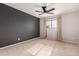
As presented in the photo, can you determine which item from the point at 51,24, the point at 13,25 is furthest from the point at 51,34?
the point at 13,25

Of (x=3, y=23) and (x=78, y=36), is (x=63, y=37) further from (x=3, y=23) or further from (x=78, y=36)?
(x=3, y=23)

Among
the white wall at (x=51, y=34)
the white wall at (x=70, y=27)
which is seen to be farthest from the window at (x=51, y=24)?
the white wall at (x=70, y=27)

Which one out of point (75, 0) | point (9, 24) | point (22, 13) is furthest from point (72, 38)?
point (75, 0)

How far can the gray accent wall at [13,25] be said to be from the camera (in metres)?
3.74

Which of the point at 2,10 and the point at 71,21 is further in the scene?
the point at 71,21

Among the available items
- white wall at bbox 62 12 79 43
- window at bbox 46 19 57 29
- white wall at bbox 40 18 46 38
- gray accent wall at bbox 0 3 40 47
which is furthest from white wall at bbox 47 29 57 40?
gray accent wall at bbox 0 3 40 47

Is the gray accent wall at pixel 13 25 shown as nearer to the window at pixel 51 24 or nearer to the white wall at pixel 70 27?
the window at pixel 51 24

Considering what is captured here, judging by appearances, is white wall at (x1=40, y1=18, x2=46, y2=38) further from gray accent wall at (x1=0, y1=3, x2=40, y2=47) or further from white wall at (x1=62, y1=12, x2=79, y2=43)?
white wall at (x1=62, y1=12, x2=79, y2=43)

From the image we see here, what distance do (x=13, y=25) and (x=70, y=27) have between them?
3.78m

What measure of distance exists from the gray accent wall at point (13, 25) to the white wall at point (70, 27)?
262cm

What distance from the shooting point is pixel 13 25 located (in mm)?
4371

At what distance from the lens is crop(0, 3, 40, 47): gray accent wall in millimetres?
3742

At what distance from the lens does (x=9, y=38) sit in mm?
4109

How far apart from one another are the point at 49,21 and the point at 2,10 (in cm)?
439
